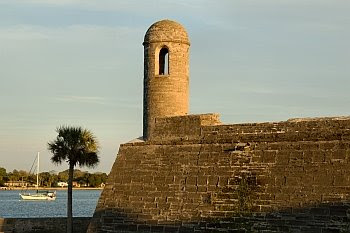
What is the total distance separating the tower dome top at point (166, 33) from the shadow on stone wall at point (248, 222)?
18.1 ft

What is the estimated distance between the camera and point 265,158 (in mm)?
14125

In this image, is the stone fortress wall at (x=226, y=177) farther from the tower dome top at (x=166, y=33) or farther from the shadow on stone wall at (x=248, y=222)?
the tower dome top at (x=166, y=33)

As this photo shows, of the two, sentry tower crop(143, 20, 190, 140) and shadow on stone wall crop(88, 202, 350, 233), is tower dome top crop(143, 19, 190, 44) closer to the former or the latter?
sentry tower crop(143, 20, 190, 140)

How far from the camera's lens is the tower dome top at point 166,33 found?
18.5 m

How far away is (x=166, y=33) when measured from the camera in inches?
730

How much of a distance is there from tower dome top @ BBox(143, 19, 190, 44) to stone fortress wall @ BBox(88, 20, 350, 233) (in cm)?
134

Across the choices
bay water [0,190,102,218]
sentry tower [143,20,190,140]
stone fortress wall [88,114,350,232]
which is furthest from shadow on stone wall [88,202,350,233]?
bay water [0,190,102,218]

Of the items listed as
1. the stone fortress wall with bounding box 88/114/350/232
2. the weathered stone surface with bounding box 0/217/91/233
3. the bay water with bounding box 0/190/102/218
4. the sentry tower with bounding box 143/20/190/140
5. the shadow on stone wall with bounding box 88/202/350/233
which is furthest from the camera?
the bay water with bounding box 0/190/102/218

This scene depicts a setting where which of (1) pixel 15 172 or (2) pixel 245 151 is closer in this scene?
(2) pixel 245 151

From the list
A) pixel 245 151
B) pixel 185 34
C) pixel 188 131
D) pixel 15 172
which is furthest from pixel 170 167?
pixel 15 172

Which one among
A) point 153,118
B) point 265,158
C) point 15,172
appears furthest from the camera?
point 15,172

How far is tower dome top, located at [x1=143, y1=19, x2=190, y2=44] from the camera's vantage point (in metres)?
18.5

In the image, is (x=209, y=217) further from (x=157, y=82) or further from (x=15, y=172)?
(x=15, y=172)

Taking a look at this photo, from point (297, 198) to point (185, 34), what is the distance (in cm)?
764
